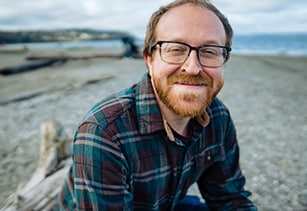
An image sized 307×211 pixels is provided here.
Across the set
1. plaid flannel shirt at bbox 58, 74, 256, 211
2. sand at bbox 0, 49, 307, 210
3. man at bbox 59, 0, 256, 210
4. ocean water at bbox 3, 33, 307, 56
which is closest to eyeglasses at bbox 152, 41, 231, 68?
man at bbox 59, 0, 256, 210

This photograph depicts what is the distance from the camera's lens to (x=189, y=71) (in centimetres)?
212

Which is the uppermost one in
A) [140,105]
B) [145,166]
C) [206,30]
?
[206,30]

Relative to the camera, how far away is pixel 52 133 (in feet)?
14.6

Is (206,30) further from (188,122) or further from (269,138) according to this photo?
(269,138)

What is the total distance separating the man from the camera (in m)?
1.95

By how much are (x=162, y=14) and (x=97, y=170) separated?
127 cm

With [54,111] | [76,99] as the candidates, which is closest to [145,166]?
[54,111]

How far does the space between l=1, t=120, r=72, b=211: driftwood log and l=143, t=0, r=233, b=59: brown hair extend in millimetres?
1917

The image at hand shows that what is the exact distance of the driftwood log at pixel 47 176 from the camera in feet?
10.0

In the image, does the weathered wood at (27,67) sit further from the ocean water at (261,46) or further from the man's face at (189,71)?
the ocean water at (261,46)

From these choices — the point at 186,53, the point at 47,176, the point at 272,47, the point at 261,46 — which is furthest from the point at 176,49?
the point at 261,46

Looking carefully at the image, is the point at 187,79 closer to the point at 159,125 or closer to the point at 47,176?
the point at 159,125

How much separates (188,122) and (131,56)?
23.4 m

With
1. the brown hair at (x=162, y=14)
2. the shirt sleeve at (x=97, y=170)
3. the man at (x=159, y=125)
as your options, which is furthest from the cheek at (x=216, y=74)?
the shirt sleeve at (x=97, y=170)
